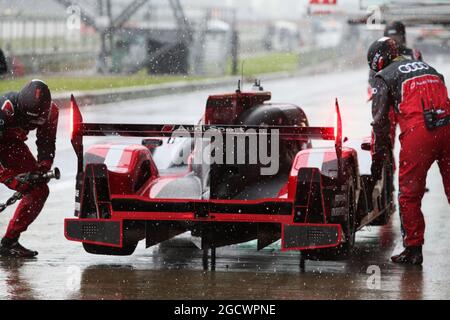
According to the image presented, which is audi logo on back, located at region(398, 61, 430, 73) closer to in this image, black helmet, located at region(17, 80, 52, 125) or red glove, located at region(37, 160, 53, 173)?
black helmet, located at region(17, 80, 52, 125)

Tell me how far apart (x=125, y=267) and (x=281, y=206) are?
124 centimetres

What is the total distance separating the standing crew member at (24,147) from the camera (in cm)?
933

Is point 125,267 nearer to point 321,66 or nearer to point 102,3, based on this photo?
point 102,3

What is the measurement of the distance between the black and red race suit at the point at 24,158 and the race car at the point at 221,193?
32 cm

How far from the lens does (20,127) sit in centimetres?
959

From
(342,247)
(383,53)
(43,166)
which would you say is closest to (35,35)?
(43,166)

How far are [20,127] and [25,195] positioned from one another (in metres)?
0.51

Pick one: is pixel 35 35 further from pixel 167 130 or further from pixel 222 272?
pixel 222 272

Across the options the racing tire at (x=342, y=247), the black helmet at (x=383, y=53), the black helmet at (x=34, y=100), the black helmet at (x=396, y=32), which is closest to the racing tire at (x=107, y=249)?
the black helmet at (x=34, y=100)

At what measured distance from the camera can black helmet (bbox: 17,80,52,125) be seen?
9.28m

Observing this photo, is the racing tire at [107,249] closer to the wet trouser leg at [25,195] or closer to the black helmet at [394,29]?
the wet trouser leg at [25,195]

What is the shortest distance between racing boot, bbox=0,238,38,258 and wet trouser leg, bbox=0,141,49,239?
0.14 feet
